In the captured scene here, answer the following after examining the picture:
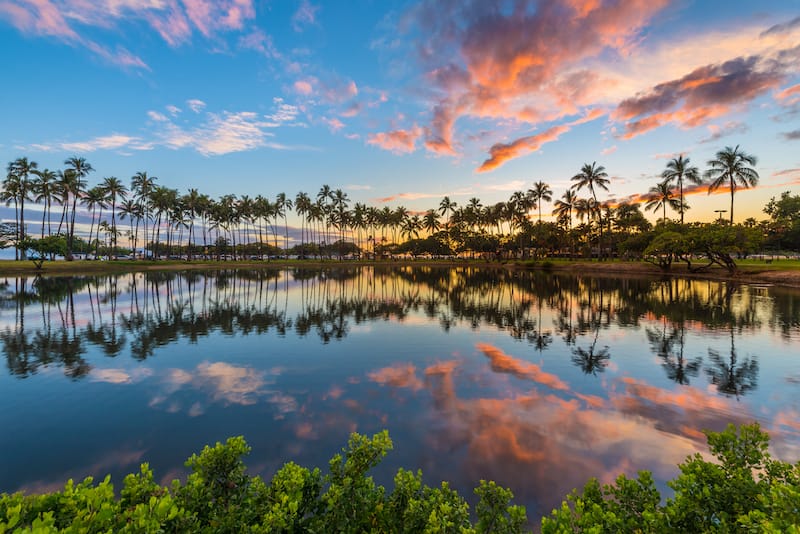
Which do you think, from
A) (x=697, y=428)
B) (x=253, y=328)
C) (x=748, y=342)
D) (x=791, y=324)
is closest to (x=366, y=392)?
(x=697, y=428)

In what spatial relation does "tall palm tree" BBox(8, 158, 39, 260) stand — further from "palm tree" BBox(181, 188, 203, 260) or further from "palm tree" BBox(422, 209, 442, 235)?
"palm tree" BBox(422, 209, 442, 235)

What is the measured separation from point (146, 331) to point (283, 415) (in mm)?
16230

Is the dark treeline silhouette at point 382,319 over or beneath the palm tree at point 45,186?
beneath

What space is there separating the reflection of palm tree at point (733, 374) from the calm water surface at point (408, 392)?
12 centimetres

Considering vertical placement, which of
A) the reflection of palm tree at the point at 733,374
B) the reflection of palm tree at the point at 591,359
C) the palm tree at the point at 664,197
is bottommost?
the reflection of palm tree at the point at 591,359

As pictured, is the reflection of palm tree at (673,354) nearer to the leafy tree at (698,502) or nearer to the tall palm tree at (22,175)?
the leafy tree at (698,502)

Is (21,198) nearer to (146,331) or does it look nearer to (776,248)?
(146,331)

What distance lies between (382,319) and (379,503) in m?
20.8

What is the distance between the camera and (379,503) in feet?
15.0

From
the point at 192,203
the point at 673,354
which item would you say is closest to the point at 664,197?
the point at 673,354

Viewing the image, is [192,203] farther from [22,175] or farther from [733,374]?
[733,374]

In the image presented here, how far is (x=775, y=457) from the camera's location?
794cm

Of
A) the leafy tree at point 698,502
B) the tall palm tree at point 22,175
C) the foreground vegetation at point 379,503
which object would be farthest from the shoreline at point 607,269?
the foreground vegetation at point 379,503

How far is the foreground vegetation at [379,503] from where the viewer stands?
11.4 feet
